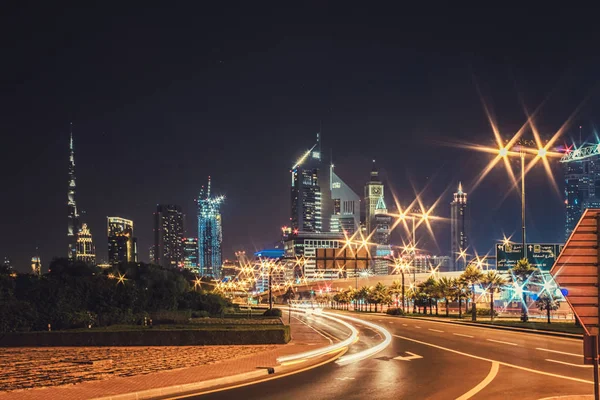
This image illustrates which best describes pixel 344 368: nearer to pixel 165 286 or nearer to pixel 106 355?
pixel 106 355

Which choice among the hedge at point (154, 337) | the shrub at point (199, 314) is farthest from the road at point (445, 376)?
the shrub at point (199, 314)

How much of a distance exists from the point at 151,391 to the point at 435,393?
7697 millimetres

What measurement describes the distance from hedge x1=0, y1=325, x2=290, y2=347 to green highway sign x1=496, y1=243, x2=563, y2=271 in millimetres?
33017

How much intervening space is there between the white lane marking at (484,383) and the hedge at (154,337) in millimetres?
12834

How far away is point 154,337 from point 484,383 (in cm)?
1957

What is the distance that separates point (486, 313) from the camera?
3056 inches

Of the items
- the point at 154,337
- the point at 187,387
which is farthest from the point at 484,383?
the point at 154,337

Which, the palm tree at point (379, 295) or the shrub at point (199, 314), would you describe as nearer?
the shrub at point (199, 314)

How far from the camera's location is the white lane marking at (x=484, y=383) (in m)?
16.5

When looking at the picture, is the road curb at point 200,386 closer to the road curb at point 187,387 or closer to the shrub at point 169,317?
the road curb at point 187,387

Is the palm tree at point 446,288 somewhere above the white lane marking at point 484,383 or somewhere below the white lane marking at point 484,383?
below

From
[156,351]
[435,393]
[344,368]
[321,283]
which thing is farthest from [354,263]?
[321,283]

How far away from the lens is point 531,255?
2377 inches

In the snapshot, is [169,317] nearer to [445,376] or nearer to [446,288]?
[446,288]
